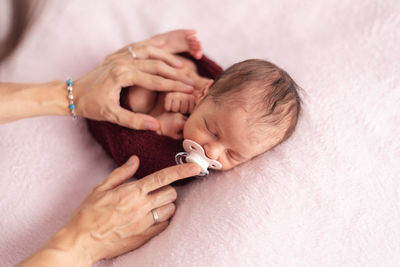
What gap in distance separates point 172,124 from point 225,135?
0.24 m

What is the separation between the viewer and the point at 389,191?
1.10 metres

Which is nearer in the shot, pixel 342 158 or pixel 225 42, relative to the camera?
pixel 342 158

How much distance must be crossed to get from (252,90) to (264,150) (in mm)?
202

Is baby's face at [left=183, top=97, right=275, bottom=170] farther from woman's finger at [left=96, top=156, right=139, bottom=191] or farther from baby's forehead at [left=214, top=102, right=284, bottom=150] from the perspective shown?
woman's finger at [left=96, top=156, right=139, bottom=191]

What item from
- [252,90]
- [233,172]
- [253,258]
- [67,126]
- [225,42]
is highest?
[225,42]

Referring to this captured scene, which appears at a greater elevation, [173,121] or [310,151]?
[173,121]

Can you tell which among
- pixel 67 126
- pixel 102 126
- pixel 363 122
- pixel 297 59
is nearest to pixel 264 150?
pixel 363 122

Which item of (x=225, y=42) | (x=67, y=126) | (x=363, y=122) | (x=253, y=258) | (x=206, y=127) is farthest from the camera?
(x=225, y=42)

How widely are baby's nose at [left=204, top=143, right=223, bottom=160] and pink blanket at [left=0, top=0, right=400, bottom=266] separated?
11 centimetres

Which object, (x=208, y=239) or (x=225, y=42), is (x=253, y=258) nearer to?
(x=208, y=239)

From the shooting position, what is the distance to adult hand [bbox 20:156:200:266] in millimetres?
1008

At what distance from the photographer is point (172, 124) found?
121 centimetres

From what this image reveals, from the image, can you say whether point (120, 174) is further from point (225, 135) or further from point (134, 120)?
point (225, 135)

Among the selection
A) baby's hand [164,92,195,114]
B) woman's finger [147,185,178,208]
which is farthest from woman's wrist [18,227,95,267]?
baby's hand [164,92,195,114]
